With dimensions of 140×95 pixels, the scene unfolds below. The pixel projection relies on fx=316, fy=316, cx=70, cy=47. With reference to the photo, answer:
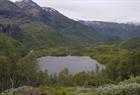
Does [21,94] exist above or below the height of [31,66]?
above

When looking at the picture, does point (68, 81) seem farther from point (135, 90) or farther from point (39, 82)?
point (135, 90)

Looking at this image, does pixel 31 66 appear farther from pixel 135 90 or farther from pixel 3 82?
pixel 135 90

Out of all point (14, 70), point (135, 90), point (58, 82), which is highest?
point (135, 90)

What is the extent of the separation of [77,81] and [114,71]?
39.8ft

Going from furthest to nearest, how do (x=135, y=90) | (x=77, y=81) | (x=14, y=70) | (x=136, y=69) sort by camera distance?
(x=77, y=81), (x=14, y=70), (x=136, y=69), (x=135, y=90)

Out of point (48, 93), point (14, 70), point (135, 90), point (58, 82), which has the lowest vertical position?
point (58, 82)

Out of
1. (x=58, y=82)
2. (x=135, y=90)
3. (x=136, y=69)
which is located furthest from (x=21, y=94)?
→ (x=58, y=82)

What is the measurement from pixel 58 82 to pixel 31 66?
9.91 metres

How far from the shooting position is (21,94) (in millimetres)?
25547

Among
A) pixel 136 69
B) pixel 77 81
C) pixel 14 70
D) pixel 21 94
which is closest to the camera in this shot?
pixel 21 94

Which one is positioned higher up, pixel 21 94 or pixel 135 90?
pixel 135 90

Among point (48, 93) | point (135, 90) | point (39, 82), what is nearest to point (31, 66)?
point (39, 82)

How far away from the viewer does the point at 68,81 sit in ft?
310

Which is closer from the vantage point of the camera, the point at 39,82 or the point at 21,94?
the point at 21,94
